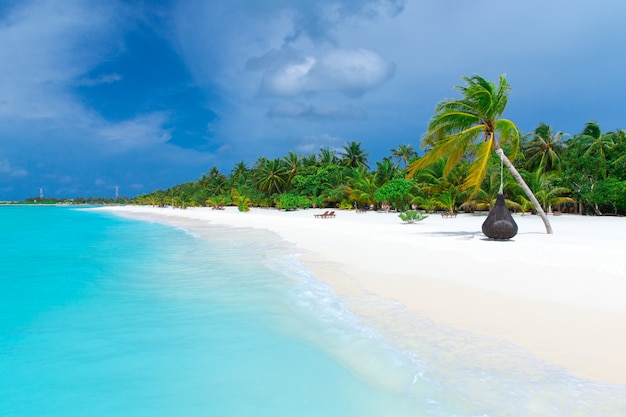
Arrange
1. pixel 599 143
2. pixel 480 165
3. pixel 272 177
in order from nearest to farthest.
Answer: pixel 480 165 < pixel 599 143 < pixel 272 177

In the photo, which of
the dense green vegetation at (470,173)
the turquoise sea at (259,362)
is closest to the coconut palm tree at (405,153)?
the dense green vegetation at (470,173)

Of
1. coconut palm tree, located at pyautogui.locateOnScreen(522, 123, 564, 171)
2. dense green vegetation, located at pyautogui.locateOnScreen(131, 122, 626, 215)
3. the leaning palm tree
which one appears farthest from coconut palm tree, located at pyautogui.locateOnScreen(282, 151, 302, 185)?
the leaning palm tree

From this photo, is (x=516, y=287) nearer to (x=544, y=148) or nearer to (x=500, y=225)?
(x=500, y=225)

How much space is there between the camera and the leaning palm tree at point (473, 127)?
12.8m

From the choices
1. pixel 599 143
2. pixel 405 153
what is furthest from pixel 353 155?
pixel 599 143

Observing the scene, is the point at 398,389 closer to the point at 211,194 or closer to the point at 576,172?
the point at 576,172

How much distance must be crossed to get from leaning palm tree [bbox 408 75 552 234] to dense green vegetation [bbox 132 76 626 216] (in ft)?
0.11

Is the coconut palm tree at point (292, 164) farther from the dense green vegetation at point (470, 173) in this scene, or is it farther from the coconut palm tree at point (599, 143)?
the coconut palm tree at point (599, 143)

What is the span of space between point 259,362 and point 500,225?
10.3 metres

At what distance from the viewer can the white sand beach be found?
4375 millimetres

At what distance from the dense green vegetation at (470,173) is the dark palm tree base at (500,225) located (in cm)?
107

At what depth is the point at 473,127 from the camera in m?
13.0

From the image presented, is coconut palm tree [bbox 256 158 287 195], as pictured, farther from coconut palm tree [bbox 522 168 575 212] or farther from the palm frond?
the palm frond

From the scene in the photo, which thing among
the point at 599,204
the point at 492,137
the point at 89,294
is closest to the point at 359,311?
the point at 89,294
